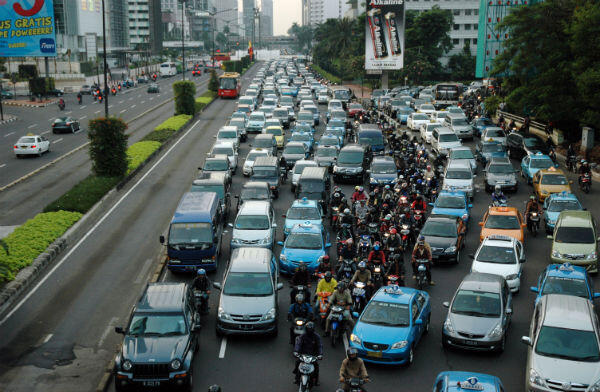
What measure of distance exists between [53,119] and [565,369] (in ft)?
199

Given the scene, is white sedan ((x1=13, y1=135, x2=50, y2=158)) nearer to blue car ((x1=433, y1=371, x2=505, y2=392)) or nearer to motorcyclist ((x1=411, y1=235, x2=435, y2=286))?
motorcyclist ((x1=411, y1=235, x2=435, y2=286))

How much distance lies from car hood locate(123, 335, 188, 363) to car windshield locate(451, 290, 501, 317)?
6754 millimetres

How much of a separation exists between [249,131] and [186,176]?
15688mm

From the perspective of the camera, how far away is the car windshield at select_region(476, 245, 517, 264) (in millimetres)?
21562

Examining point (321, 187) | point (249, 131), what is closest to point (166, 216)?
point (321, 187)

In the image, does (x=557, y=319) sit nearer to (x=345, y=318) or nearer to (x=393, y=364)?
(x=393, y=364)

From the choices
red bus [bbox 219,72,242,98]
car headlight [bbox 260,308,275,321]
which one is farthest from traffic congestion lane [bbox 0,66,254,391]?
red bus [bbox 219,72,242,98]

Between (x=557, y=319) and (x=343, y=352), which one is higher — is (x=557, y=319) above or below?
above

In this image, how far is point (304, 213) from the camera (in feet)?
86.8

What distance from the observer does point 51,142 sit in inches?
2042

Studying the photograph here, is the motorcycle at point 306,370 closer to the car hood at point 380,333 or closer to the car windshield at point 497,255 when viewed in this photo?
the car hood at point 380,333

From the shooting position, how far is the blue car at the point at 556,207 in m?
27.0

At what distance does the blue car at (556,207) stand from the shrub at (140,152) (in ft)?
72.8

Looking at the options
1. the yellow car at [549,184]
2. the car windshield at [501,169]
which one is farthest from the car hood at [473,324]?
the car windshield at [501,169]
